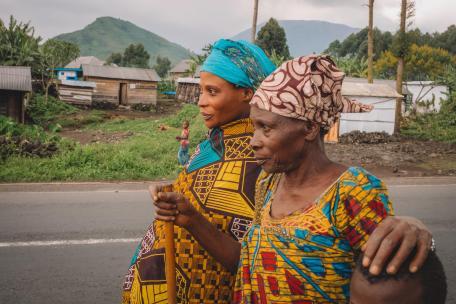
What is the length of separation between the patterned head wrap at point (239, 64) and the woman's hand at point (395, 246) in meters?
1.04

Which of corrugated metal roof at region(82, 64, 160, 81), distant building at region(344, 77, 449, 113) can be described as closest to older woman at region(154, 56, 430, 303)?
distant building at region(344, 77, 449, 113)

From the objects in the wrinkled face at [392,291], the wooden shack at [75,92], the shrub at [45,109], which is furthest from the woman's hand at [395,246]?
the wooden shack at [75,92]

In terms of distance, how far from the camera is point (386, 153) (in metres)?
14.0

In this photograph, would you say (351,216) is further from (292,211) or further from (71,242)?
(71,242)

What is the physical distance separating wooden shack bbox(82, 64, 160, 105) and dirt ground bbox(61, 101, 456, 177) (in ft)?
31.0

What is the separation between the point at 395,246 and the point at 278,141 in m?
0.60

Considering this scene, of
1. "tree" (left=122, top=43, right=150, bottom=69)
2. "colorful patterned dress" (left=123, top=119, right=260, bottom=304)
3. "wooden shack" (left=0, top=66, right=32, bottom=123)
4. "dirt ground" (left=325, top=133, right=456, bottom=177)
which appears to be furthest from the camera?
"tree" (left=122, top=43, right=150, bottom=69)

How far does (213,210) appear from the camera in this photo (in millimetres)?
1817

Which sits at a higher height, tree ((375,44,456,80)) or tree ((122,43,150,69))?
tree ((122,43,150,69))

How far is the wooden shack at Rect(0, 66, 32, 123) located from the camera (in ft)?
60.3

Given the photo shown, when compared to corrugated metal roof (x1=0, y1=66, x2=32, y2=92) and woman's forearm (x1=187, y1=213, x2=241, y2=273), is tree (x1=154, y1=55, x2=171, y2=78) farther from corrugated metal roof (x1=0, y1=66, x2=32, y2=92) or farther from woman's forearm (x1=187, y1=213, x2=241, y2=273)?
woman's forearm (x1=187, y1=213, x2=241, y2=273)

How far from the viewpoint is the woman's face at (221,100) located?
190 centimetres

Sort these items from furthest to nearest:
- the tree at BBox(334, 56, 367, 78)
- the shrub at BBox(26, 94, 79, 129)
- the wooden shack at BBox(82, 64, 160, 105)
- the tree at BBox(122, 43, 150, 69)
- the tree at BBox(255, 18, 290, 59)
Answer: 1. the tree at BBox(122, 43, 150, 69)
2. the tree at BBox(255, 18, 290, 59)
3. the tree at BBox(334, 56, 367, 78)
4. the wooden shack at BBox(82, 64, 160, 105)
5. the shrub at BBox(26, 94, 79, 129)

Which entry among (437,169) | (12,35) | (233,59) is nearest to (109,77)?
(12,35)
